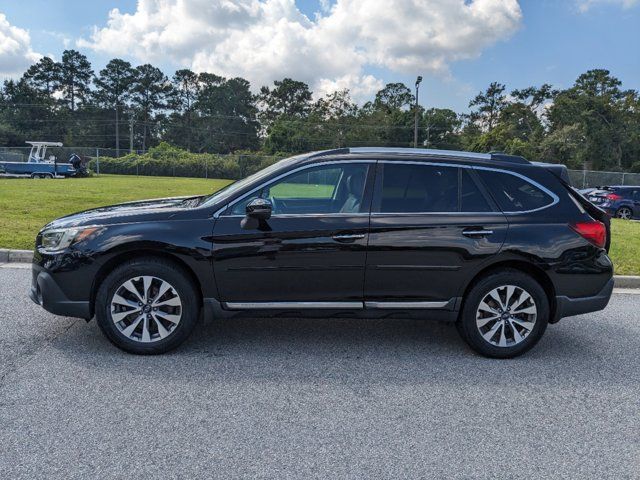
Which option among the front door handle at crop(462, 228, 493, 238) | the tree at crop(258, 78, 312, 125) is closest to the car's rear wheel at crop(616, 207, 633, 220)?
the front door handle at crop(462, 228, 493, 238)

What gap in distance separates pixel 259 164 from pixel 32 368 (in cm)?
4146

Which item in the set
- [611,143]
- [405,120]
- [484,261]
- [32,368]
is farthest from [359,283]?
[405,120]

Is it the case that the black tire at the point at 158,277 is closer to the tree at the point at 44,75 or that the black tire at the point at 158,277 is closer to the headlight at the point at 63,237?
the headlight at the point at 63,237

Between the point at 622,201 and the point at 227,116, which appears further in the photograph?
the point at 227,116

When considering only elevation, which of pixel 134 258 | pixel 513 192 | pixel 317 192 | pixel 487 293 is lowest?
pixel 487 293

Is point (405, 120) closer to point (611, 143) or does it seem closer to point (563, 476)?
point (611, 143)

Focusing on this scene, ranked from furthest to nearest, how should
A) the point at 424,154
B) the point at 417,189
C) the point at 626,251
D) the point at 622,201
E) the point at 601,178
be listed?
the point at 601,178
the point at 622,201
the point at 626,251
the point at 424,154
the point at 417,189

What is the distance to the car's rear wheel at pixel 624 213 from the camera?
18.5 meters

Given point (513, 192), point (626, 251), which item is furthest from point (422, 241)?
point (626, 251)

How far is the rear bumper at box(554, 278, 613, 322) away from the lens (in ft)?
13.9

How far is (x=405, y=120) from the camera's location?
77.1 metres

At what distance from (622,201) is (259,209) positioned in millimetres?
18630

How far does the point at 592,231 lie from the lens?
167 inches

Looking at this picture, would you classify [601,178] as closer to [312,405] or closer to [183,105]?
[312,405]
